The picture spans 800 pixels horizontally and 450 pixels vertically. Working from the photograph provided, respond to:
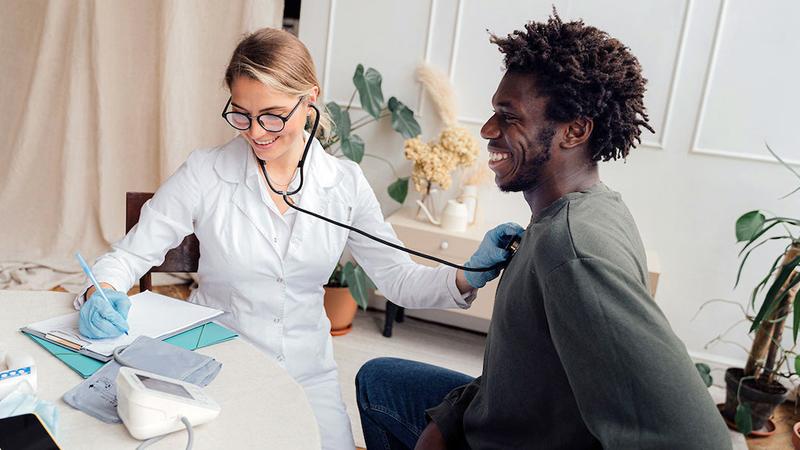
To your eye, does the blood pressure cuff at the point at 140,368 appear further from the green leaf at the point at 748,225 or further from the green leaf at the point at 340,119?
the green leaf at the point at 748,225

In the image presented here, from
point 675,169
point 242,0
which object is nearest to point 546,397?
point 675,169

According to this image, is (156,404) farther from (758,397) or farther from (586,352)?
(758,397)

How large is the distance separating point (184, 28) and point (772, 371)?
2710mm

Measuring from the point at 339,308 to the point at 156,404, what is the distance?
1964mm

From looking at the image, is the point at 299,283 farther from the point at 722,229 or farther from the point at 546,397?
the point at 722,229

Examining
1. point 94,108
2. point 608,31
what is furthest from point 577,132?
point 94,108

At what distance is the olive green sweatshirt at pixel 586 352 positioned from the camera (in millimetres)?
757

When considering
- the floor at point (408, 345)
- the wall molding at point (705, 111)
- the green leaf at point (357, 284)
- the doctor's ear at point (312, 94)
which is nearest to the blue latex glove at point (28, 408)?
the doctor's ear at point (312, 94)

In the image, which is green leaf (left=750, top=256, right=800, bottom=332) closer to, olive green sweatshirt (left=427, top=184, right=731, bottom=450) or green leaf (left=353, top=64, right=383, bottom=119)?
olive green sweatshirt (left=427, top=184, right=731, bottom=450)

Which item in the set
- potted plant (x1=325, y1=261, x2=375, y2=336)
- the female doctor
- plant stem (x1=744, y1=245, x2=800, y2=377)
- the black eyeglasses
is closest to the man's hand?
the female doctor

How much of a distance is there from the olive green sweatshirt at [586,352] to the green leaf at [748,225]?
1.60m

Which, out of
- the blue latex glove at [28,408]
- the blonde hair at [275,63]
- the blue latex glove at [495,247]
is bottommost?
the blue latex glove at [28,408]

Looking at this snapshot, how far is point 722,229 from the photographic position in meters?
2.66

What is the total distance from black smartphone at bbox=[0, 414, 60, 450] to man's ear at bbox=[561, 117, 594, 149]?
0.78m
